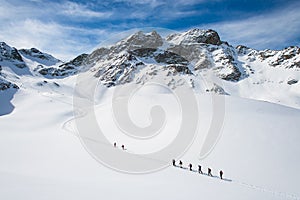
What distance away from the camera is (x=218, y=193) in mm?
10969

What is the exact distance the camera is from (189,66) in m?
129

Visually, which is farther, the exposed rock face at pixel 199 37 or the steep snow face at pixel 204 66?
the exposed rock face at pixel 199 37

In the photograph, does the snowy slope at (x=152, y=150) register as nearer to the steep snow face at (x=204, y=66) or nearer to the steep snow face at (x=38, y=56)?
the steep snow face at (x=204, y=66)

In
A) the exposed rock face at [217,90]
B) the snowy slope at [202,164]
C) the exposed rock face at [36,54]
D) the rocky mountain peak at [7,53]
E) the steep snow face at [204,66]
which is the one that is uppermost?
the exposed rock face at [36,54]

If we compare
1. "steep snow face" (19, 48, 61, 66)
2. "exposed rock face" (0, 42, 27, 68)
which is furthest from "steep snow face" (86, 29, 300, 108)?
"exposed rock face" (0, 42, 27, 68)

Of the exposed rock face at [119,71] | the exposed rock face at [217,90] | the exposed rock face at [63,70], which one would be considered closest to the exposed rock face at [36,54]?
the exposed rock face at [63,70]

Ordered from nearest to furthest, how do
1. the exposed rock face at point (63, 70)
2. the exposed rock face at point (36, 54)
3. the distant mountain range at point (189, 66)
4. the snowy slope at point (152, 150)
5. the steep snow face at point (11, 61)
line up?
the snowy slope at point (152, 150), the distant mountain range at point (189, 66), the steep snow face at point (11, 61), the exposed rock face at point (63, 70), the exposed rock face at point (36, 54)

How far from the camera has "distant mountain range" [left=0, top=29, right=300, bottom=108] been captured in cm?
10112

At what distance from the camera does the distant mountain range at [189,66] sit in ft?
332

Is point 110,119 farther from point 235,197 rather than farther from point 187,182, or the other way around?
point 235,197

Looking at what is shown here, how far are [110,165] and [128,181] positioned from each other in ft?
10.6

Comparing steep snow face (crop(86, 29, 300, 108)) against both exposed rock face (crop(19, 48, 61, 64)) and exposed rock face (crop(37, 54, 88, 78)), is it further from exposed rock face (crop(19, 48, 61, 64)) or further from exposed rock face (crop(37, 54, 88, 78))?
exposed rock face (crop(19, 48, 61, 64))

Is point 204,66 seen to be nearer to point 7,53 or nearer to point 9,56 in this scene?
point 9,56

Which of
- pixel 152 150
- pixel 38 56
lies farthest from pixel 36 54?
pixel 152 150
